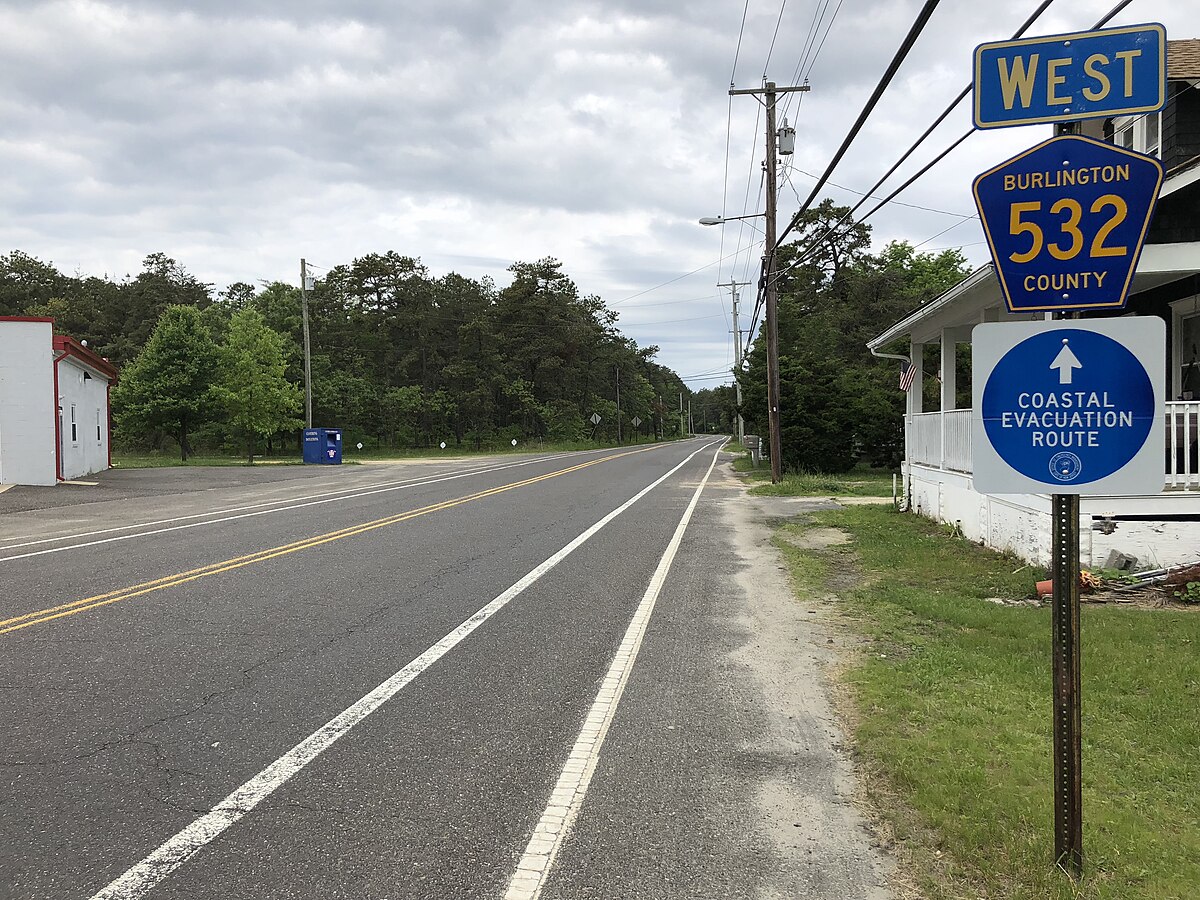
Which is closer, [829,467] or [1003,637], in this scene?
[1003,637]

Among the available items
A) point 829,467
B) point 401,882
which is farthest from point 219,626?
point 829,467

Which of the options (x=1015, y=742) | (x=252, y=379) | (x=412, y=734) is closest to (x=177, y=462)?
(x=252, y=379)

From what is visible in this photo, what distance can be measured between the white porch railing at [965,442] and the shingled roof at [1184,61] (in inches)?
199

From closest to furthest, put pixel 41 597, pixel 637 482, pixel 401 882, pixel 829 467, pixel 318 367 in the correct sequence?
pixel 401 882, pixel 41 597, pixel 637 482, pixel 829 467, pixel 318 367

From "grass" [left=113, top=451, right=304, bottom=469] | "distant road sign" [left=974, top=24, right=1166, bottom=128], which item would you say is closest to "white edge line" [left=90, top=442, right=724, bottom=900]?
"distant road sign" [left=974, top=24, right=1166, bottom=128]

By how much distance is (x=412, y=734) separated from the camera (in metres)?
5.01

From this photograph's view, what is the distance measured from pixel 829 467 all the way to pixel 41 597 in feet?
80.5

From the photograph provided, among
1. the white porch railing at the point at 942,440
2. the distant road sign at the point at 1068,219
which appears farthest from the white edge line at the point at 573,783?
the white porch railing at the point at 942,440

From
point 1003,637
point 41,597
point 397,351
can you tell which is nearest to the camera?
point 1003,637

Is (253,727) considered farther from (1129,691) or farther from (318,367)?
(318,367)

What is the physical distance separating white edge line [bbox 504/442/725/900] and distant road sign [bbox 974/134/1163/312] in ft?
9.67

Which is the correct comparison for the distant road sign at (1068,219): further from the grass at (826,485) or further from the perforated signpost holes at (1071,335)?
the grass at (826,485)

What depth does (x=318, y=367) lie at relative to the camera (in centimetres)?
6450

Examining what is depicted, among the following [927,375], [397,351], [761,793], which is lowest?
[761,793]
